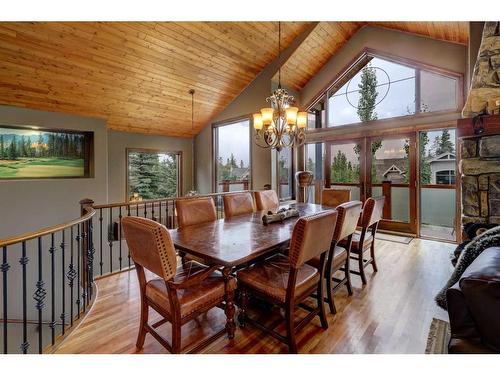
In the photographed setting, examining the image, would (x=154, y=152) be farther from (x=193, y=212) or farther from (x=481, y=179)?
(x=481, y=179)

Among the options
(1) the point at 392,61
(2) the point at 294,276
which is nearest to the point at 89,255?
(2) the point at 294,276

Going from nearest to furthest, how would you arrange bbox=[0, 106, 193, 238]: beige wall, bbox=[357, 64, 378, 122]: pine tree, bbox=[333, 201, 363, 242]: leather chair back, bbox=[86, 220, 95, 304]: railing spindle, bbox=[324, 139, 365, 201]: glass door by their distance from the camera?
bbox=[333, 201, 363, 242]: leather chair back
bbox=[86, 220, 95, 304]: railing spindle
bbox=[0, 106, 193, 238]: beige wall
bbox=[357, 64, 378, 122]: pine tree
bbox=[324, 139, 365, 201]: glass door

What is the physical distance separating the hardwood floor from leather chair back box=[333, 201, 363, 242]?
726 millimetres

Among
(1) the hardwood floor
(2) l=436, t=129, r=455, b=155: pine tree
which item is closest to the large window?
(2) l=436, t=129, r=455, b=155: pine tree

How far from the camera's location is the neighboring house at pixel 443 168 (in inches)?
170

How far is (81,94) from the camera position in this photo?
440 centimetres

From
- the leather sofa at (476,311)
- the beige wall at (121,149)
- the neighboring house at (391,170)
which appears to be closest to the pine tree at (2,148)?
the beige wall at (121,149)

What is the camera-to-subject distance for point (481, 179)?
114 inches

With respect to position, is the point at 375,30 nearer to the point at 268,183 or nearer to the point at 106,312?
the point at 268,183

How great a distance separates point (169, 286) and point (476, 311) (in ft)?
5.19

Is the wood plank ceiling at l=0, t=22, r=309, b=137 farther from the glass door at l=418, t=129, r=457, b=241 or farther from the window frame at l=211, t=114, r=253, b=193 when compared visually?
the glass door at l=418, t=129, r=457, b=241

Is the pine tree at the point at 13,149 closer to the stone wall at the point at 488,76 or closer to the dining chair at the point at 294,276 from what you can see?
the dining chair at the point at 294,276

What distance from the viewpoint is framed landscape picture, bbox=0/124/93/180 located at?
4230mm

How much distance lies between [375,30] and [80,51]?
17.2ft
